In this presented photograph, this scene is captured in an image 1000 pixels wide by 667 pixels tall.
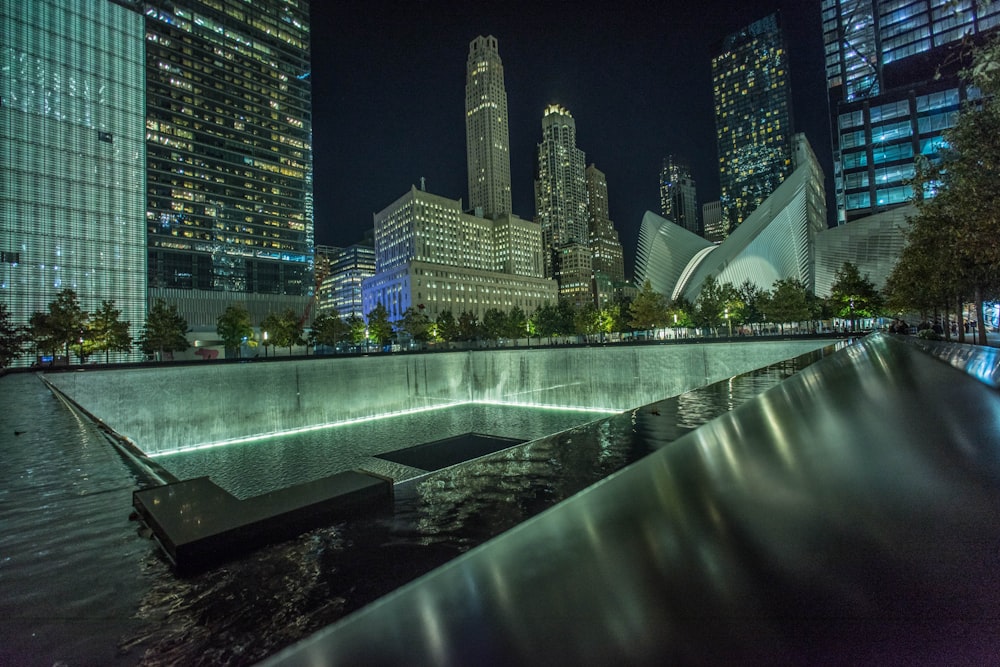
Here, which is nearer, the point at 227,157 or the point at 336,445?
the point at 336,445

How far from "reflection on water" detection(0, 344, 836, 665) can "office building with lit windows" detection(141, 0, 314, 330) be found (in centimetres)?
7443

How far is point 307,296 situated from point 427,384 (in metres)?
57.9

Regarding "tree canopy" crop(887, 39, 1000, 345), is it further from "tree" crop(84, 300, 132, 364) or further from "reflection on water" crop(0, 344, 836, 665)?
"tree" crop(84, 300, 132, 364)

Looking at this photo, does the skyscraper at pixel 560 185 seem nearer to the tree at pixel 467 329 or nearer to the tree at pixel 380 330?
the tree at pixel 467 329

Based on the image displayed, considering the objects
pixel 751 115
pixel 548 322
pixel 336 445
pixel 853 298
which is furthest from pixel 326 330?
pixel 751 115

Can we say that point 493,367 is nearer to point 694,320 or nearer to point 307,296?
point 694,320

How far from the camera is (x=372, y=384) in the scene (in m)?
25.8

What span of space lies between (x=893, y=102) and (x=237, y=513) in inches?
3059

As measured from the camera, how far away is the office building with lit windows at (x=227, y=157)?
66.9 m

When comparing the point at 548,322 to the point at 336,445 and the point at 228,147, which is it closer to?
the point at 336,445

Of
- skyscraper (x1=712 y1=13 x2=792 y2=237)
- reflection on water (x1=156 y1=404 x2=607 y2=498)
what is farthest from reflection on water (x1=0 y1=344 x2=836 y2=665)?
skyscraper (x1=712 y1=13 x2=792 y2=237)

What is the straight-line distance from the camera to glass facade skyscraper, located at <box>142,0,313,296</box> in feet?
221

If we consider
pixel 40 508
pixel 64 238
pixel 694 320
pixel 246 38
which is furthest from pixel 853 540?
pixel 246 38

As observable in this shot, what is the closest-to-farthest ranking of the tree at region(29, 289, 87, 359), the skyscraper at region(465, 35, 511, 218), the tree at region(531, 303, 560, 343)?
the tree at region(29, 289, 87, 359), the tree at region(531, 303, 560, 343), the skyscraper at region(465, 35, 511, 218)
